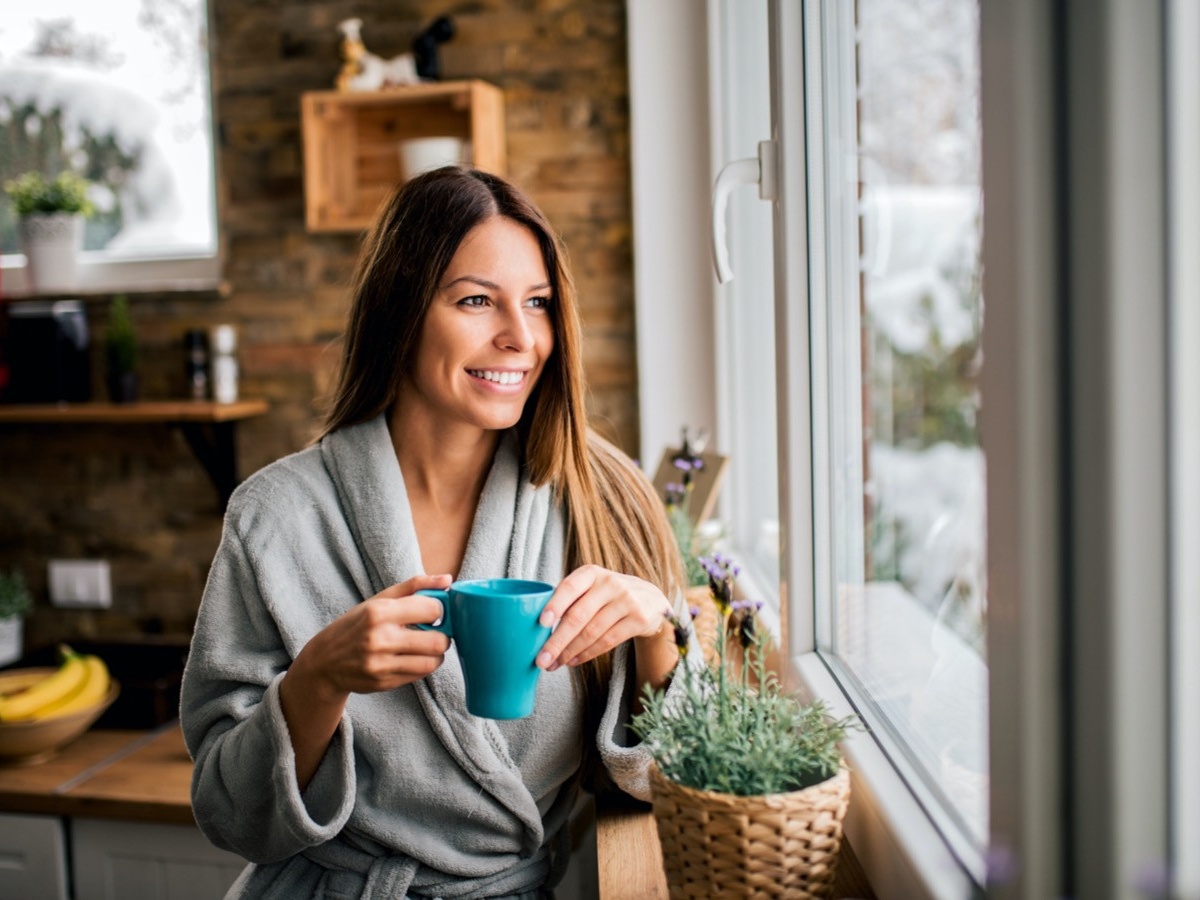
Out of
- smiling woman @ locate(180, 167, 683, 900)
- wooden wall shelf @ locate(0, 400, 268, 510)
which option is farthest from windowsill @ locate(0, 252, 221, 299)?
smiling woman @ locate(180, 167, 683, 900)

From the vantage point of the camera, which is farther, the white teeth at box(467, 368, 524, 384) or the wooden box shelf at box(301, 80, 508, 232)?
the wooden box shelf at box(301, 80, 508, 232)

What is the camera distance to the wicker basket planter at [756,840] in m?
0.80

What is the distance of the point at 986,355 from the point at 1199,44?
0.60 ft

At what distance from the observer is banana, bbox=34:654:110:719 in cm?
230

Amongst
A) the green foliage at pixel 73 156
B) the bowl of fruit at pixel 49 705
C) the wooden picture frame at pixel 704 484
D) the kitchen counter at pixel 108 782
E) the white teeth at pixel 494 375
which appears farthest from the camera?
the green foliage at pixel 73 156

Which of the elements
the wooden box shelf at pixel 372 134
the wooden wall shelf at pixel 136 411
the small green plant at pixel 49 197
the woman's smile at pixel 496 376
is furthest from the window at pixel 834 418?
the small green plant at pixel 49 197

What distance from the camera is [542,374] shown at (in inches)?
53.2

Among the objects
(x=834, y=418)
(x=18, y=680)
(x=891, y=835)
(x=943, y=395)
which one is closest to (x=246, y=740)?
(x=891, y=835)

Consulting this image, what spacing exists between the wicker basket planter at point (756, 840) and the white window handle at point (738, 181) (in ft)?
2.22

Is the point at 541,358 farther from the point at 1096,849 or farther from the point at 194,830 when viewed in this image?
the point at 194,830

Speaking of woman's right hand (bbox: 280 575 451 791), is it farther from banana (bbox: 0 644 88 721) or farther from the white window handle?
banana (bbox: 0 644 88 721)

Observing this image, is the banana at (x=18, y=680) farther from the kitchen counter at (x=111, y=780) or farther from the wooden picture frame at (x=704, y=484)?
the wooden picture frame at (x=704, y=484)

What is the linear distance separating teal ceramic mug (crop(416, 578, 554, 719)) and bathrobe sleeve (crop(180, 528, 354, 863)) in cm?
28

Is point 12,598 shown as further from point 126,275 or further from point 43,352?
point 126,275
